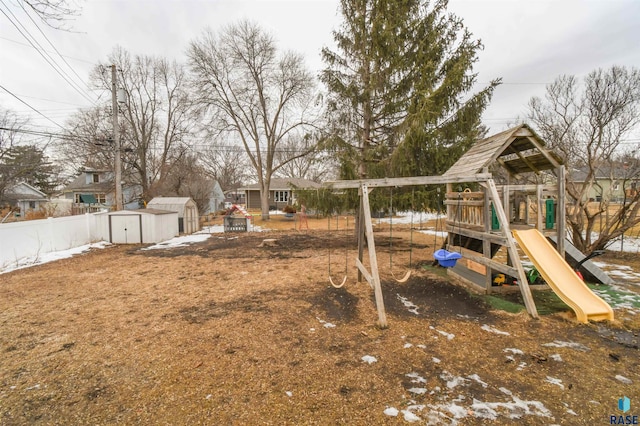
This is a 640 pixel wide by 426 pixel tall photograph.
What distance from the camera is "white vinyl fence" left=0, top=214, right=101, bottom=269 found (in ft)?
26.2

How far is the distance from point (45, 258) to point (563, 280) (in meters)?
13.6

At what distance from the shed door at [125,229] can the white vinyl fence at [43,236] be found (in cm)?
67

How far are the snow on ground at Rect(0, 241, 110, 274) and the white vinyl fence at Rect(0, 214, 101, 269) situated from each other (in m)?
0.11

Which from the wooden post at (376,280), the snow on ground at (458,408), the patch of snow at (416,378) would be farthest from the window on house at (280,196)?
the snow on ground at (458,408)

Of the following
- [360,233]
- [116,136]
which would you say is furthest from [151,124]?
[360,233]

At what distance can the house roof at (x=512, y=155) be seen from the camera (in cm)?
536

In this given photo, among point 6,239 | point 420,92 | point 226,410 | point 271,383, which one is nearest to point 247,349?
point 271,383

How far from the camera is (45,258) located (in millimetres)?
9055

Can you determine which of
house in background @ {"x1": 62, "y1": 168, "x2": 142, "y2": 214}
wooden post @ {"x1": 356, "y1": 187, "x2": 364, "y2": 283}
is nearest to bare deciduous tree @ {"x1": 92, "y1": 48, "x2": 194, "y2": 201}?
house in background @ {"x1": 62, "y1": 168, "x2": 142, "y2": 214}

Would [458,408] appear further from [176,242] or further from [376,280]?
[176,242]

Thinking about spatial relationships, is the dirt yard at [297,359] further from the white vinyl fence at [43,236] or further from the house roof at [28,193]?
the house roof at [28,193]

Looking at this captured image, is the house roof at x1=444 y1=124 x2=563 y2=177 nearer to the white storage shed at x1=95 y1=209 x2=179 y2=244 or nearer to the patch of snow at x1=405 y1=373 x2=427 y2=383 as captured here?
the patch of snow at x1=405 y1=373 x2=427 y2=383

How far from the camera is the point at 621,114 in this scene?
29.5ft

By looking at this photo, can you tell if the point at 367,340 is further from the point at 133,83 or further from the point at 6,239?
the point at 133,83
